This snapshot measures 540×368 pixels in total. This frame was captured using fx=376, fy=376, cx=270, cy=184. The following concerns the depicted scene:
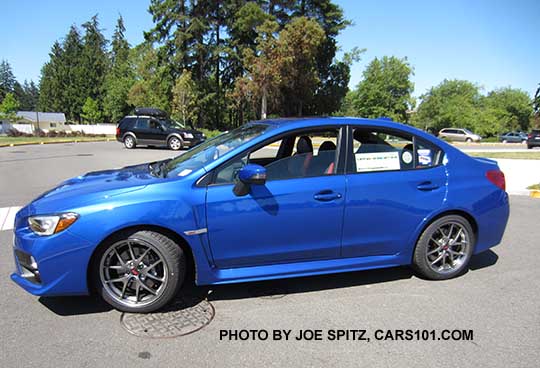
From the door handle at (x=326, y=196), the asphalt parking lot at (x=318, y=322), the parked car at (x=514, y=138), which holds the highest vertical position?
the door handle at (x=326, y=196)

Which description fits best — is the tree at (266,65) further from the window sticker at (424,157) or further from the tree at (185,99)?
the window sticker at (424,157)

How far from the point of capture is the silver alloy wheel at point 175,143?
61.7 ft

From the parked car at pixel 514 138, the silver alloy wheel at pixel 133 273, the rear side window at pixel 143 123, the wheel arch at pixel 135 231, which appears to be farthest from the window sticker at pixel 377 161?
the parked car at pixel 514 138

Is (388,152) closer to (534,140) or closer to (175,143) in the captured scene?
(175,143)

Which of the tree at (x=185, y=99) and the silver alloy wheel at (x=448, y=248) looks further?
the tree at (x=185, y=99)

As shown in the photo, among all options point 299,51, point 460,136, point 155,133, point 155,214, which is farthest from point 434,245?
point 460,136

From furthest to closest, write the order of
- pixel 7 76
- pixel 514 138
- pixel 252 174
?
pixel 7 76, pixel 514 138, pixel 252 174

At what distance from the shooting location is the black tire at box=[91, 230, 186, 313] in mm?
2967

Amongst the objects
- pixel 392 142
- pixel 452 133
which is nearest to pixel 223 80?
pixel 452 133

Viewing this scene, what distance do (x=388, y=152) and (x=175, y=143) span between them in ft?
53.6

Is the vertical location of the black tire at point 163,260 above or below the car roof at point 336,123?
below

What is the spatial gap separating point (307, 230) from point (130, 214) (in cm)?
146

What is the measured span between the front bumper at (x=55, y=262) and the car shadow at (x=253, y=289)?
1.07ft

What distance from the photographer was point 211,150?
3762 mm
